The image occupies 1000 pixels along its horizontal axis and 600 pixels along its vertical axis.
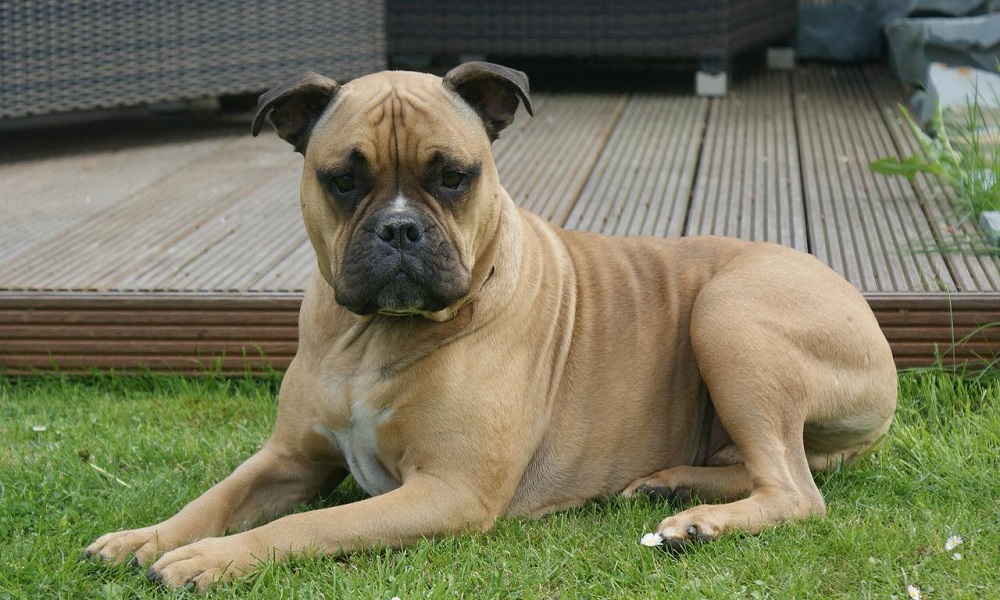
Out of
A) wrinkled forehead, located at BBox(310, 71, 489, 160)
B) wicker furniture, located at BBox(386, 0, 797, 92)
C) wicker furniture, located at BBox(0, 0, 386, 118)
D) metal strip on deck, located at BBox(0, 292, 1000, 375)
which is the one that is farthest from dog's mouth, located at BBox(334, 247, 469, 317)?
wicker furniture, located at BBox(386, 0, 797, 92)

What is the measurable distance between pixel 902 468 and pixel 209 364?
8.79 feet

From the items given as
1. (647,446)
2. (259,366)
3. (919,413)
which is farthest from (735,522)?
(259,366)

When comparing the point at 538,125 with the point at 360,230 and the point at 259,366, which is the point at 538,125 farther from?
the point at 360,230

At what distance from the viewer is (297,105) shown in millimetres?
3512

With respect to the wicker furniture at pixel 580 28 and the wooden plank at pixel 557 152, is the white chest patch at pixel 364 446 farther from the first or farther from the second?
the wicker furniture at pixel 580 28

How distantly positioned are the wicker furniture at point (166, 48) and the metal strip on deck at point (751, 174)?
2358 millimetres

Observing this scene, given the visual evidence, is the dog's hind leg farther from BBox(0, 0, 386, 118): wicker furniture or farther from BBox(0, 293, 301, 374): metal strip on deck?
BBox(0, 0, 386, 118): wicker furniture

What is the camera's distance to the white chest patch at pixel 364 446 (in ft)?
11.2

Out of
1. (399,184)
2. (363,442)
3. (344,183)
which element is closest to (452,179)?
(399,184)

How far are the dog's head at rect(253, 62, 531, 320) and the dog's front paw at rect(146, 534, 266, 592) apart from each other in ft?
2.40

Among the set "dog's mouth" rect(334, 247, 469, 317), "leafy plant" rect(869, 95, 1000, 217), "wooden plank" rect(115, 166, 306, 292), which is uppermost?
"dog's mouth" rect(334, 247, 469, 317)

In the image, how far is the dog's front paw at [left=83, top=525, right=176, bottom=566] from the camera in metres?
3.14

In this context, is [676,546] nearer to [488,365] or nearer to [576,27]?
[488,365]

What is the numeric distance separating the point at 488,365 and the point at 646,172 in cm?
290
